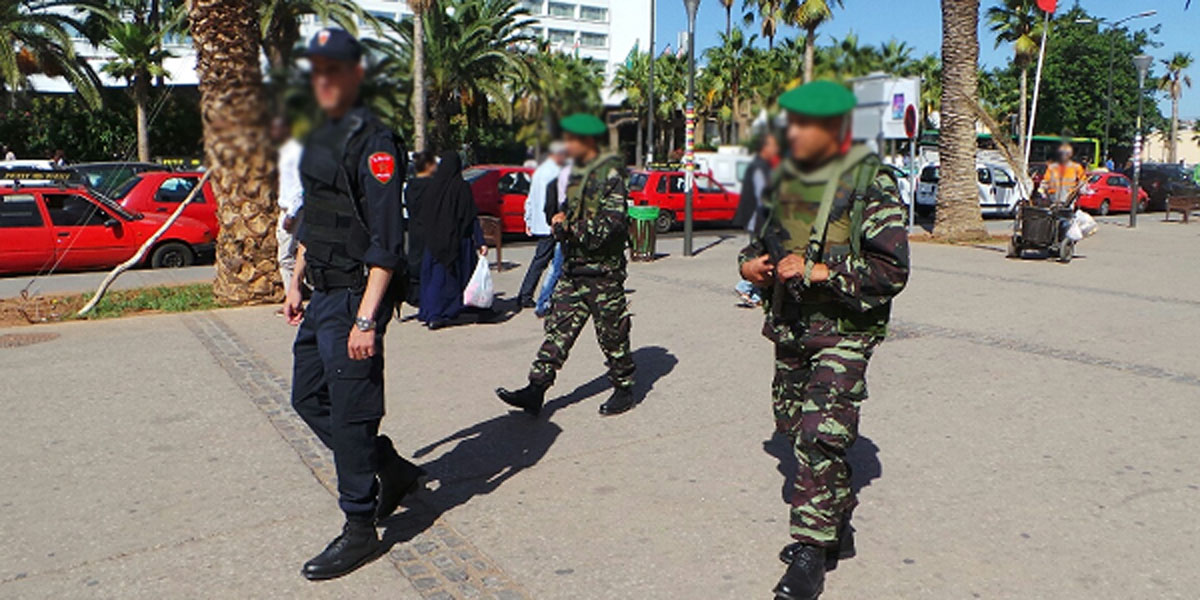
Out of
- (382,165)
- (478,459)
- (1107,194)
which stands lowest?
(478,459)

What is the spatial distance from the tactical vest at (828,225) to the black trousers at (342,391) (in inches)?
60.2

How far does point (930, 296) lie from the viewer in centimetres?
1048

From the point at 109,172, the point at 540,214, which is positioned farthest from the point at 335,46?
the point at 109,172

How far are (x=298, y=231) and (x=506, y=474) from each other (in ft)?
5.78

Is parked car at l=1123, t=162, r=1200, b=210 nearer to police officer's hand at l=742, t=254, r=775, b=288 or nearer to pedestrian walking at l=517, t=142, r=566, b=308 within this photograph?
pedestrian walking at l=517, t=142, r=566, b=308

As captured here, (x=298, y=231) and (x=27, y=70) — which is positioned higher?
(x=27, y=70)

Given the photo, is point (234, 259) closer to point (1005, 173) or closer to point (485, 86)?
point (485, 86)

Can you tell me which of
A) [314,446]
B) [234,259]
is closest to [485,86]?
[314,446]

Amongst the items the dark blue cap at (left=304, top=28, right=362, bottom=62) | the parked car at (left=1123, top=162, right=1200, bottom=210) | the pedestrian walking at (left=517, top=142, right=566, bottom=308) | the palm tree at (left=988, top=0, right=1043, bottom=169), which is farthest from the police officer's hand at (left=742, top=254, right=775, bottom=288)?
the palm tree at (left=988, top=0, right=1043, bottom=169)

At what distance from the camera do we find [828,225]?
3.31m

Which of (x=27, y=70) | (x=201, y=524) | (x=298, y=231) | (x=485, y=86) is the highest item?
(x=27, y=70)

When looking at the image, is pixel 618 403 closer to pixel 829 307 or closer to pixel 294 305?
pixel 294 305

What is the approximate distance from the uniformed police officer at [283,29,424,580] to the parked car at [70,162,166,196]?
14926 millimetres

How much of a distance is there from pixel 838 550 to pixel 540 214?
263cm
